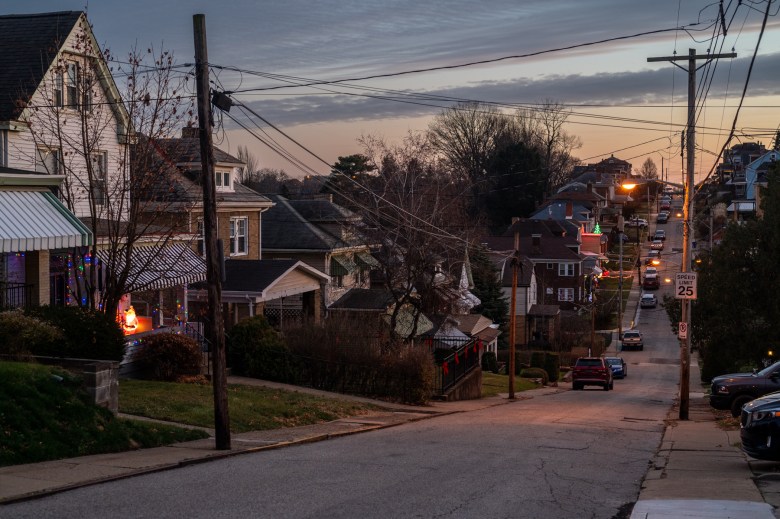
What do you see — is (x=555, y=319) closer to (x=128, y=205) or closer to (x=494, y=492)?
(x=128, y=205)

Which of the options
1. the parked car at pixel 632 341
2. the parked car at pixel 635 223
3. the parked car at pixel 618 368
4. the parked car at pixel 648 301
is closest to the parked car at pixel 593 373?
the parked car at pixel 618 368

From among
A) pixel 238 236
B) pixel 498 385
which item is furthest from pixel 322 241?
pixel 498 385

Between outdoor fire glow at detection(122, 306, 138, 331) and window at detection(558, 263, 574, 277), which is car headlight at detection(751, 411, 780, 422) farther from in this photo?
window at detection(558, 263, 574, 277)

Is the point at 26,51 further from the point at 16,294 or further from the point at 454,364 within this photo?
the point at 454,364

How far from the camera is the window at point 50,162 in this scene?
81.3ft

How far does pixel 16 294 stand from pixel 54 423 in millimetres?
9190

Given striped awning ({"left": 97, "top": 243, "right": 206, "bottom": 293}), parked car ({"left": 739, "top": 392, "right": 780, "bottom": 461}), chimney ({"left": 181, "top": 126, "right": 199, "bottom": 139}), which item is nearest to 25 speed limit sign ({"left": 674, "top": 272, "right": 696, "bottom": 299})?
parked car ({"left": 739, "top": 392, "right": 780, "bottom": 461})

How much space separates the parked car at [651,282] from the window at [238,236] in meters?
66.0

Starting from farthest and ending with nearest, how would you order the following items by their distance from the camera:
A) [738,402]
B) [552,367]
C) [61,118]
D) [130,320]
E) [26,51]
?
1. [552,367]
2. [130,320]
3. [26,51]
4. [61,118]
5. [738,402]

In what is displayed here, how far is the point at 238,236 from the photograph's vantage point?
131ft

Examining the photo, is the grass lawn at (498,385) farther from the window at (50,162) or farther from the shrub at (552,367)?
the window at (50,162)

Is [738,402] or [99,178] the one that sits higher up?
[99,178]

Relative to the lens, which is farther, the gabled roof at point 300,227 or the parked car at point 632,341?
the parked car at point 632,341

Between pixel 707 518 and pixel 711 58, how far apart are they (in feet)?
61.0
